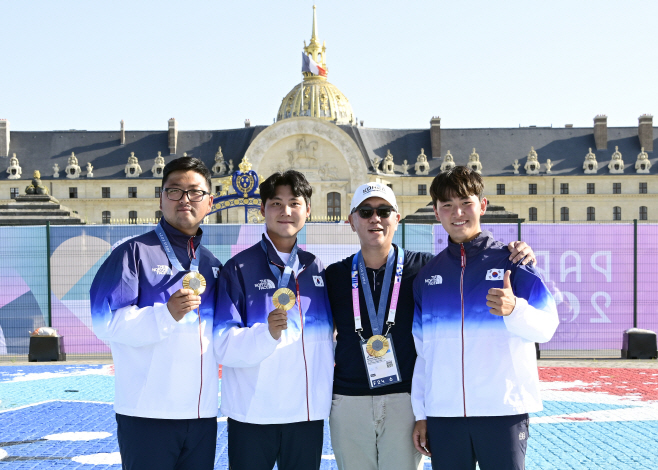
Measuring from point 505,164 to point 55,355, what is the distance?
5869 cm

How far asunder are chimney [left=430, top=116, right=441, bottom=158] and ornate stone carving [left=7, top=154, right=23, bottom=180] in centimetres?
4019

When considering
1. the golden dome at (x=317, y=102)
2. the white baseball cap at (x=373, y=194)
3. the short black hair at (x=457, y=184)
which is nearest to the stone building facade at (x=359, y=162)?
the golden dome at (x=317, y=102)

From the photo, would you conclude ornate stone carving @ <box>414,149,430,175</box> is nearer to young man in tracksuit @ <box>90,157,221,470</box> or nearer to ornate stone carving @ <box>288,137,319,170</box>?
ornate stone carving @ <box>288,137,319,170</box>

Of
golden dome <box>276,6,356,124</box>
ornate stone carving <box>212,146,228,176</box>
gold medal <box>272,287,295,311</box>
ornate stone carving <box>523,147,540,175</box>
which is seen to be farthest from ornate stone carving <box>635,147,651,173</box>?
gold medal <box>272,287,295,311</box>

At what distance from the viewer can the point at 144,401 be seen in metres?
3.45

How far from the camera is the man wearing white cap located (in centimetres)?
371

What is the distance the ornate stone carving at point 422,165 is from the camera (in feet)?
211

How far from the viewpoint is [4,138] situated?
66.6 m

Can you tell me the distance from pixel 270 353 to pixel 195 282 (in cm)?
54

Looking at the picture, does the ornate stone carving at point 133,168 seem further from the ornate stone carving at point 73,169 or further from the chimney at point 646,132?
the chimney at point 646,132

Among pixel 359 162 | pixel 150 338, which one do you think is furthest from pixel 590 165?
pixel 150 338

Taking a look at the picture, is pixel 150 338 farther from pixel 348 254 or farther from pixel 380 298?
pixel 348 254

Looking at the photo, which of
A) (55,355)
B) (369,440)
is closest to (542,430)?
(369,440)

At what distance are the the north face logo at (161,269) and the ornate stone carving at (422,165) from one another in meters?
61.7
